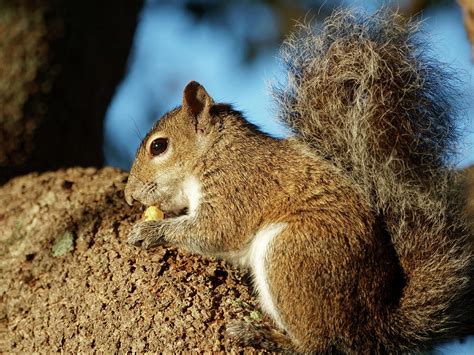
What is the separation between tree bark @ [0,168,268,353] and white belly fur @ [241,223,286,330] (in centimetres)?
4

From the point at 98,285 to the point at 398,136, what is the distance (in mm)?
1097

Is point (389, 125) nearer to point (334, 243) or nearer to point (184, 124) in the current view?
point (334, 243)

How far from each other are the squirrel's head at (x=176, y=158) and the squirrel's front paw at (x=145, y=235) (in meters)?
0.21

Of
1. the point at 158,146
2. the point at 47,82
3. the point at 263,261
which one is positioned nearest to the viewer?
the point at 263,261

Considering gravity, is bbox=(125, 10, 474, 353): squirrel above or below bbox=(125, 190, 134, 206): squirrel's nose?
below

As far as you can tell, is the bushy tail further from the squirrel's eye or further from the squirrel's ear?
the squirrel's eye

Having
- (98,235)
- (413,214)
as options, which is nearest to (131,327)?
(98,235)

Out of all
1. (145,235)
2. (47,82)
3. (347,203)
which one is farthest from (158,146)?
(347,203)

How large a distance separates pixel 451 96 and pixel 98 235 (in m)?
1.32

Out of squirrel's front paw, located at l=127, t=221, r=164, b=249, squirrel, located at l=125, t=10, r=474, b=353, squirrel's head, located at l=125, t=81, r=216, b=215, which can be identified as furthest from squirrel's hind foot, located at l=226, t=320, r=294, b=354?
squirrel's head, located at l=125, t=81, r=216, b=215

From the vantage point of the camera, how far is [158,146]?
3.35 m

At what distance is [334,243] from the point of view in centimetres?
272

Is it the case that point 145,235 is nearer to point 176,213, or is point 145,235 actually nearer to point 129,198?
point 129,198

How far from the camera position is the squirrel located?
8.77 feet
